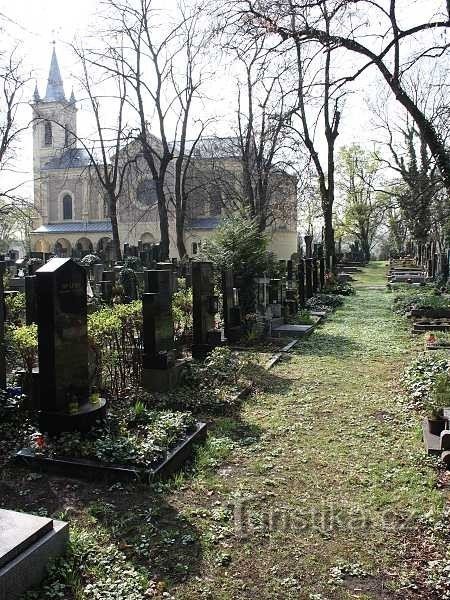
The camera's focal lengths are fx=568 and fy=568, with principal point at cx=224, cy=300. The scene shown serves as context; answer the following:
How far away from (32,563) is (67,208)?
2269 inches

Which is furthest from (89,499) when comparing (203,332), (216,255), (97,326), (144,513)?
(216,255)

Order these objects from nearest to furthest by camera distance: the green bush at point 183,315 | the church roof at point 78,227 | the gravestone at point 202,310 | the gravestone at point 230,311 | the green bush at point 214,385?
the green bush at point 214,385 < the gravestone at point 202,310 < the green bush at point 183,315 < the gravestone at point 230,311 < the church roof at point 78,227

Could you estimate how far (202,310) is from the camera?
9.93m

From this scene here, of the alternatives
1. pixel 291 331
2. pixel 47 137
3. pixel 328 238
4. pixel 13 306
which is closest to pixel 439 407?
pixel 291 331

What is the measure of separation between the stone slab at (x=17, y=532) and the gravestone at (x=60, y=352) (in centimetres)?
199

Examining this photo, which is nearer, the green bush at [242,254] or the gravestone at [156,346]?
the gravestone at [156,346]

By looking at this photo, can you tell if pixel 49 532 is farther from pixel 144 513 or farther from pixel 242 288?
pixel 242 288

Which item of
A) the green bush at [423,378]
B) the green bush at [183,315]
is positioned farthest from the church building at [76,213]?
the green bush at [423,378]

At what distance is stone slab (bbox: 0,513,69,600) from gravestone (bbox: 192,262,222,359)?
6305mm

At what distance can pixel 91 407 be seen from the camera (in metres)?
5.64

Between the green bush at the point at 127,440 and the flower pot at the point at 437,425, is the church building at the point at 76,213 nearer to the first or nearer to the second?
the green bush at the point at 127,440

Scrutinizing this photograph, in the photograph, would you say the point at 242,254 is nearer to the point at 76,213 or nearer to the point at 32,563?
the point at 32,563

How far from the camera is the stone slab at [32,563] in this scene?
3.09 meters

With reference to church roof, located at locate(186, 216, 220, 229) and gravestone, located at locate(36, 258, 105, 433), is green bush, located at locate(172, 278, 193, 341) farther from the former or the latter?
church roof, located at locate(186, 216, 220, 229)
